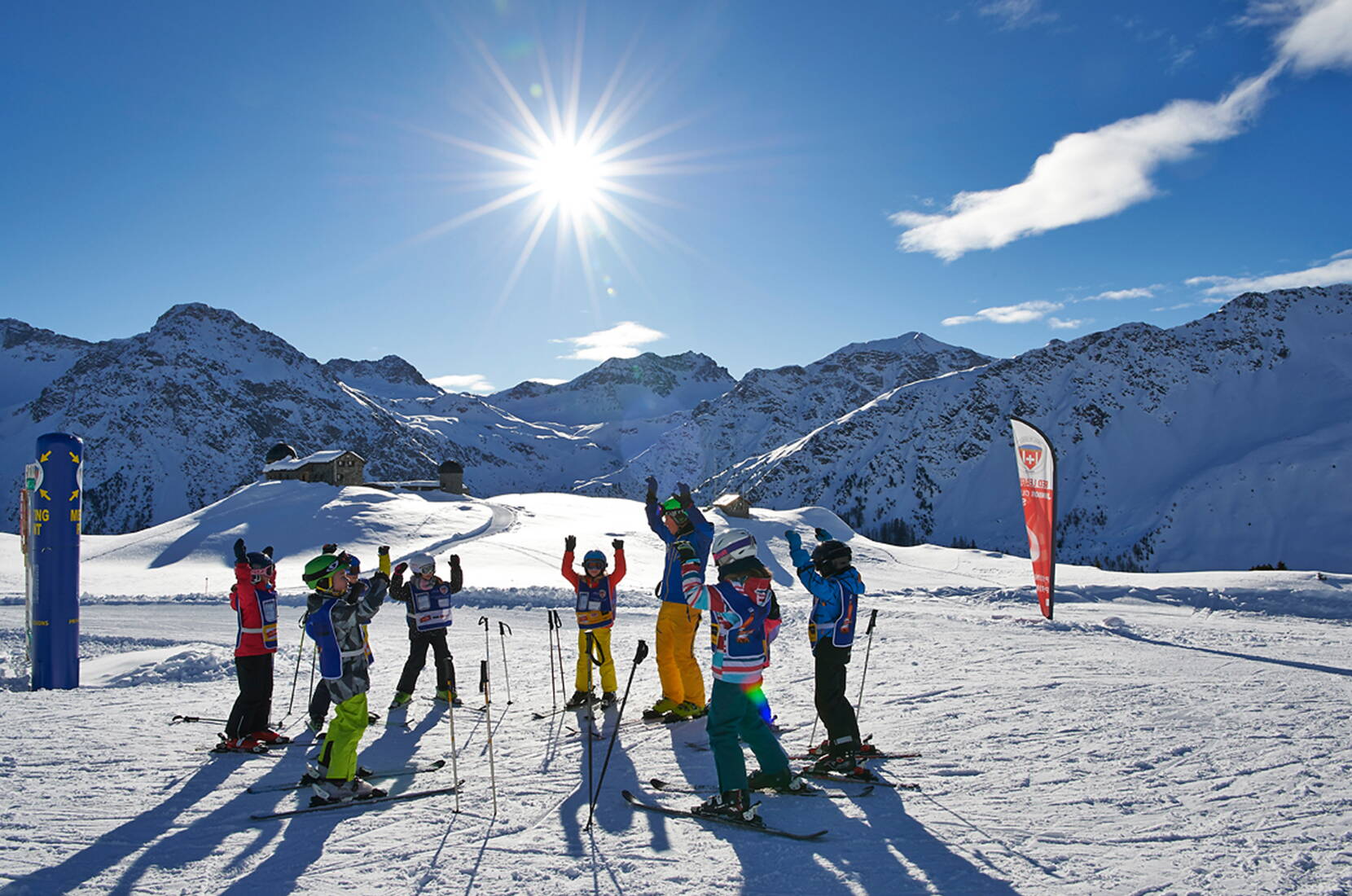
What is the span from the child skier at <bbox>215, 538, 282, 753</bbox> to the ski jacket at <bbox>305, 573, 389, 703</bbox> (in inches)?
76.7

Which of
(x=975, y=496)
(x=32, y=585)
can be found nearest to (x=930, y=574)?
(x=32, y=585)

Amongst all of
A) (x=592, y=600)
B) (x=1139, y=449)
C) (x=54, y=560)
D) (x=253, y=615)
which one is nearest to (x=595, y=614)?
(x=592, y=600)

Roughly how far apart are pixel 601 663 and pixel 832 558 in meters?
3.70

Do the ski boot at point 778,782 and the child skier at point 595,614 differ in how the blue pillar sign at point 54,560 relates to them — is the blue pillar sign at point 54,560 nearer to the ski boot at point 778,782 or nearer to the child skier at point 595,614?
the child skier at point 595,614

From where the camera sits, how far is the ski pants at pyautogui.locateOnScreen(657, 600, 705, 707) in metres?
8.41

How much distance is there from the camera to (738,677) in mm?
5637

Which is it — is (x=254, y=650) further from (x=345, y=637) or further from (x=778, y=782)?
(x=778, y=782)

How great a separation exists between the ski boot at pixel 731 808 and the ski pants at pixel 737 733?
0.05 meters

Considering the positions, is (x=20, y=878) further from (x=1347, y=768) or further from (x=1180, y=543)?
(x=1180, y=543)

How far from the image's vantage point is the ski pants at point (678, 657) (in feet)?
27.6

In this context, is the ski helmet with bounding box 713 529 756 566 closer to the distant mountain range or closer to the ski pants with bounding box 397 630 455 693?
the ski pants with bounding box 397 630 455 693

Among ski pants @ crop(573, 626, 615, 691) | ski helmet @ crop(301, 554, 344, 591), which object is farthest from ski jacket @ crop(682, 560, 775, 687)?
ski pants @ crop(573, 626, 615, 691)

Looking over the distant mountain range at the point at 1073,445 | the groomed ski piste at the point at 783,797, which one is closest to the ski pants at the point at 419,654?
the groomed ski piste at the point at 783,797

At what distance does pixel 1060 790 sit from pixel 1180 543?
132841 millimetres
